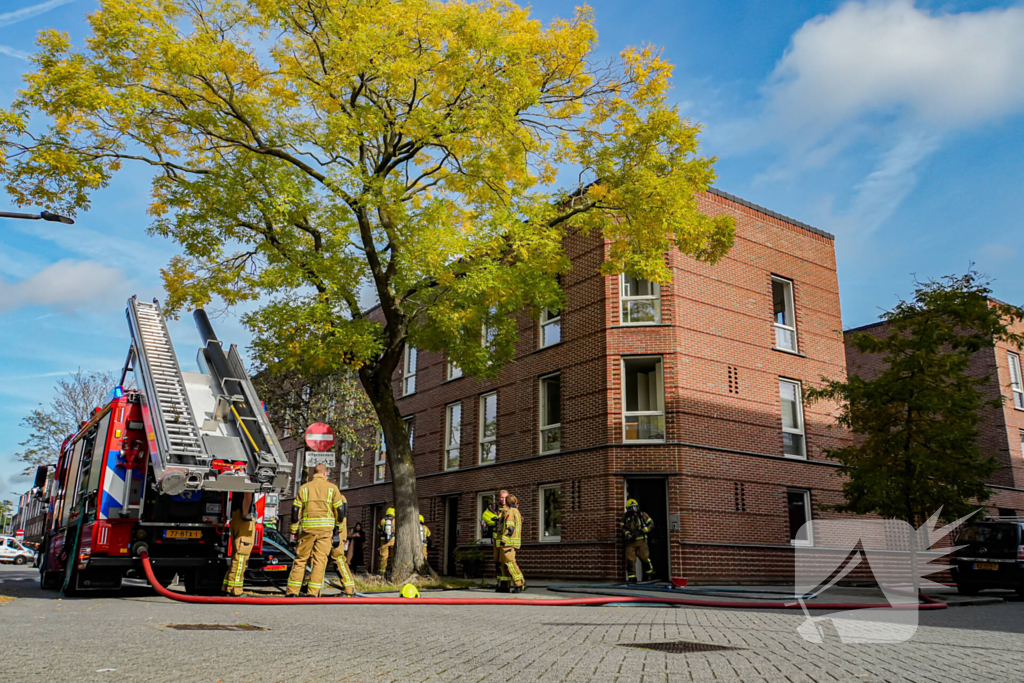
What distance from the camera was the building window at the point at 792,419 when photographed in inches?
821

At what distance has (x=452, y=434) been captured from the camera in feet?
82.7

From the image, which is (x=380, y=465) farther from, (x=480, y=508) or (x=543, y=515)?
→ (x=543, y=515)

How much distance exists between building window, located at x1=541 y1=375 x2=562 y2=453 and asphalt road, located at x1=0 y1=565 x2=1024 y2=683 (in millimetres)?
11708

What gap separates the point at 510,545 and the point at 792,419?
1078cm

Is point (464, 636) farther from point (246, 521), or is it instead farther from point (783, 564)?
point (783, 564)

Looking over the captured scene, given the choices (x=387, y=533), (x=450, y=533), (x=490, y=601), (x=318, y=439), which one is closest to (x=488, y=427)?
(x=450, y=533)

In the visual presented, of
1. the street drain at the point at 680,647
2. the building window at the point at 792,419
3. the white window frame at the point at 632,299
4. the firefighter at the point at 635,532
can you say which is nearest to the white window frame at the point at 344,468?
the white window frame at the point at 632,299

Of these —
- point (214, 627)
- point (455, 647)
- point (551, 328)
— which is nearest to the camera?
point (455, 647)

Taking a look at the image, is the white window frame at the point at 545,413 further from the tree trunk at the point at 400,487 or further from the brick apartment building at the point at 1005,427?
the brick apartment building at the point at 1005,427

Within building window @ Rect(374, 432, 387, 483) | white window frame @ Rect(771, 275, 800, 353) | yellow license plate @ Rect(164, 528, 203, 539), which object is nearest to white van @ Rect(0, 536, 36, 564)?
building window @ Rect(374, 432, 387, 483)

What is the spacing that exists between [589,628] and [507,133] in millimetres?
9561

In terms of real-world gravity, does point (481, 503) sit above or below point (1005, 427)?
below

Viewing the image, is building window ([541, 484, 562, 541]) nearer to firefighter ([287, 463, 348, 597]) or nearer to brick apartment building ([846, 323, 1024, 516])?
firefighter ([287, 463, 348, 597])

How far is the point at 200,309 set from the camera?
14.5m
